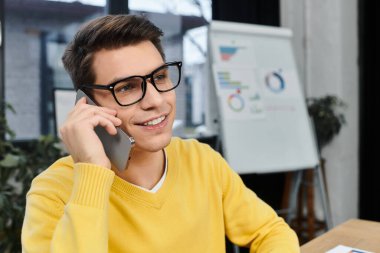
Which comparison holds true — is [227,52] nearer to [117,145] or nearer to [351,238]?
[351,238]

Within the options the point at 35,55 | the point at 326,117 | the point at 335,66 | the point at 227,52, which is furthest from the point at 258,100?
the point at 35,55

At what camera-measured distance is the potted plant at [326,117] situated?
136 inches

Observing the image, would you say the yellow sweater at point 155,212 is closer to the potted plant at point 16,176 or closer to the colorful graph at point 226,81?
the potted plant at point 16,176

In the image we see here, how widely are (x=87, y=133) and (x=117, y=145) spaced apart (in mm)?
83

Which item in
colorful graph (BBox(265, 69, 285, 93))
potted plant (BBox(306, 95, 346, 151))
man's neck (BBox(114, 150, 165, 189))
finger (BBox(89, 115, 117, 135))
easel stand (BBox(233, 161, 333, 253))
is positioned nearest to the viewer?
finger (BBox(89, 115, 117, 135))

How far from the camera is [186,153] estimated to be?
4.05 ft

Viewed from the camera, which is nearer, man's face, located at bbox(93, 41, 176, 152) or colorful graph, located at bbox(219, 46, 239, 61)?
man's face, located at bbox(93, 41, 176, 152)

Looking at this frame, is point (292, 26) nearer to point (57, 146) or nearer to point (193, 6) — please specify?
point (193, 6)

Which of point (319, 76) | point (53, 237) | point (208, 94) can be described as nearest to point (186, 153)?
point (53, 237)

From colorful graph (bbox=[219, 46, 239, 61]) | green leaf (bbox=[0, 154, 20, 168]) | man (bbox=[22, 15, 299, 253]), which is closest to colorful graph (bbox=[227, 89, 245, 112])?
colorful graph (bbox=[219, 46, 239, 61])

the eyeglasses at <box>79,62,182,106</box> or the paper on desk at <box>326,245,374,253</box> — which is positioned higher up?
the eyeglasses at <box>79,62,182,106</box>

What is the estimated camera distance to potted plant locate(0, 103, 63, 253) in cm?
201

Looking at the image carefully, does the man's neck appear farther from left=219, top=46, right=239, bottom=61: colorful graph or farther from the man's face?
left=219, top=46, right=239, bottom=61: colorful graph

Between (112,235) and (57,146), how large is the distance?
1411mm
